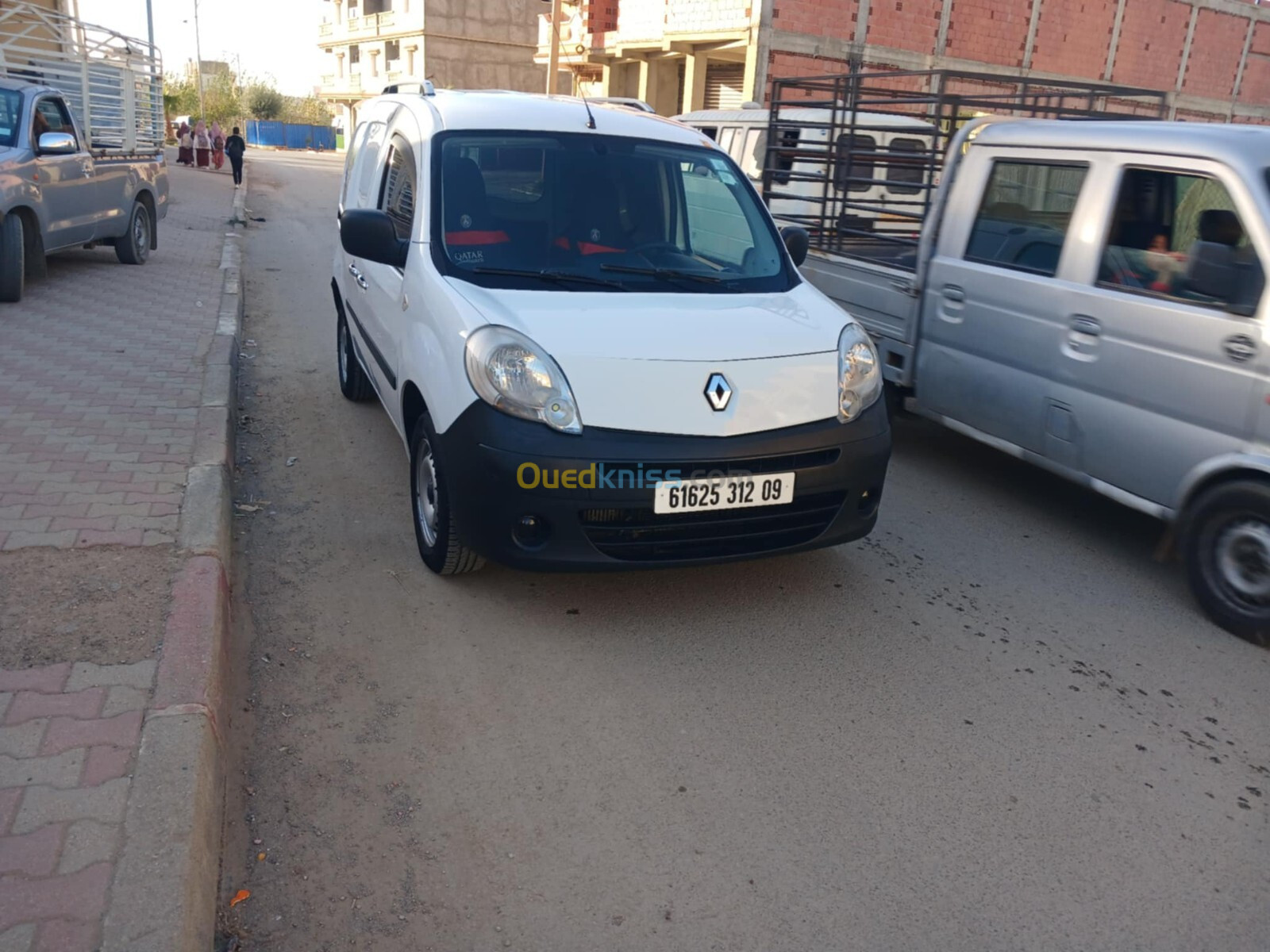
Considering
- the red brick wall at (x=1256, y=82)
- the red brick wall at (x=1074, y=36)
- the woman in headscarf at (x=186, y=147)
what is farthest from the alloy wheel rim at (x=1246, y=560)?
the woman in headscarf at (x=186, y=147)

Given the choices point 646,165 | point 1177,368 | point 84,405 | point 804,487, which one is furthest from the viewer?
point 84,405

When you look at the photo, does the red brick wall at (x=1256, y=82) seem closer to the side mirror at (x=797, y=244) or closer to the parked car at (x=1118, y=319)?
the parked car at (x=1118, y=319)

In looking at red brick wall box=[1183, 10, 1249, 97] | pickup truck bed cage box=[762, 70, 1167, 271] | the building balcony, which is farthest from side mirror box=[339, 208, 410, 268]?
the building balcony

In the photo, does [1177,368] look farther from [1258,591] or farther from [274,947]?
[274,947]

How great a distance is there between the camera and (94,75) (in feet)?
46.0

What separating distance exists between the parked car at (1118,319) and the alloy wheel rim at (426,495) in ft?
9.78

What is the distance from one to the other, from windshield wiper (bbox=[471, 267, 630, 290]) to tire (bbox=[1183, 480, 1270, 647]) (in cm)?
262

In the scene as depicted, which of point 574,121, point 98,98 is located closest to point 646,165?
point 574,121

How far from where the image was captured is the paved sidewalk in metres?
2.44

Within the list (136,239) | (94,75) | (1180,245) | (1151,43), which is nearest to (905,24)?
(1151,43)

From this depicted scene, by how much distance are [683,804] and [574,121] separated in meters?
3.35

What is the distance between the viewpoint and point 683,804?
3125 millimetres

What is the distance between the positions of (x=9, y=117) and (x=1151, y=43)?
31334mm

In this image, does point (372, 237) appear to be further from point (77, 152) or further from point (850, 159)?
point (77, 152)
